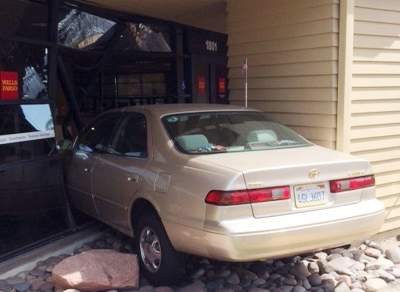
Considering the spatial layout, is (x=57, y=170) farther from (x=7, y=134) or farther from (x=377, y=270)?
(x=377, y=270)

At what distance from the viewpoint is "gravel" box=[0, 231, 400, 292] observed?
4992 mm

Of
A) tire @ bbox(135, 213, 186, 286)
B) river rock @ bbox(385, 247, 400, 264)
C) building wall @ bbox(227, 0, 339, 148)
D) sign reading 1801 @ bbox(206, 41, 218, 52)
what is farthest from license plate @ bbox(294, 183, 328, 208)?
sign reading 1801 @ bbox(206, 41, 218, 52)

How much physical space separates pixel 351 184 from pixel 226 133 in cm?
121

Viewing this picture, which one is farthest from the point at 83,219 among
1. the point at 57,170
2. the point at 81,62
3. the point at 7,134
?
the point at 81,62

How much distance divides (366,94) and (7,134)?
3808mm

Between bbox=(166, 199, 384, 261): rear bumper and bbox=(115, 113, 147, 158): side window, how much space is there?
0.97 meters

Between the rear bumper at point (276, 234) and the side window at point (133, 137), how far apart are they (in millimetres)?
971

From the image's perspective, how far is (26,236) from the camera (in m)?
5.85

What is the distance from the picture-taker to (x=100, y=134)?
6.23 metres

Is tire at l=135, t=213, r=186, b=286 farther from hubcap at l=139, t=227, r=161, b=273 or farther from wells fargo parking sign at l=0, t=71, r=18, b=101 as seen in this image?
wells fargo parking sign at l=0, t=71, r=18, b=101

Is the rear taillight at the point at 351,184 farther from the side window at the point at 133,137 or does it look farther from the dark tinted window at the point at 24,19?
the dark tinted window at the point at 24,19

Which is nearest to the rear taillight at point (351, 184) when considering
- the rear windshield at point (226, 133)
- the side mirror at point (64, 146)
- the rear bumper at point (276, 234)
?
the rear bumper at point (276, 234)

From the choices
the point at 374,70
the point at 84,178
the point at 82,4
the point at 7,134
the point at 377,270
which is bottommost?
the point at 377,270

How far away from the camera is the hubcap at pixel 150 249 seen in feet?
16.1
